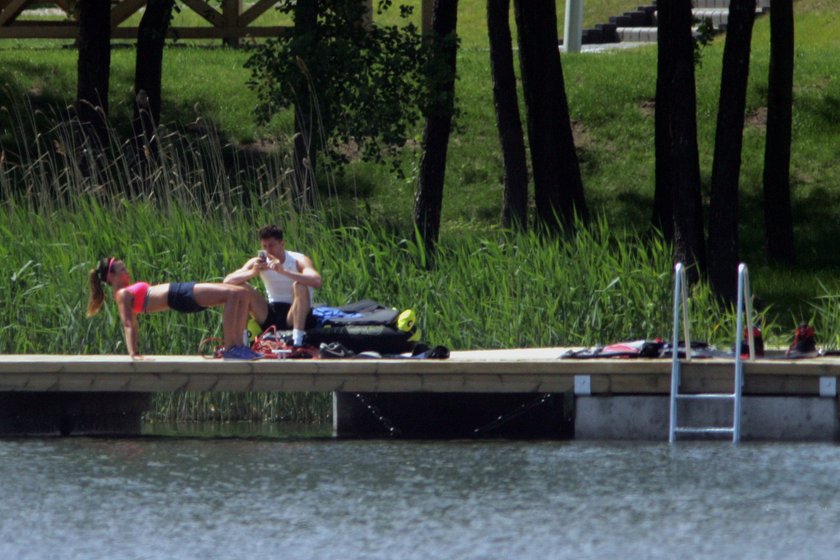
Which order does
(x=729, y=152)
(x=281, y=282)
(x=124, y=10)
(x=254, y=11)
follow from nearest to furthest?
(x=281, y=282), (x=729, y=152), (x=124, y=10), (x=254, y=11)

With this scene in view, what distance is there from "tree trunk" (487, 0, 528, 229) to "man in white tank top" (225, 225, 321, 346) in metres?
6.68

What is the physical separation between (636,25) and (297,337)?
21912 mm

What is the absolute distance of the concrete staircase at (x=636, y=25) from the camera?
31516 mm

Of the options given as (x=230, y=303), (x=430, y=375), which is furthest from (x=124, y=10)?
(x=430, y=375)

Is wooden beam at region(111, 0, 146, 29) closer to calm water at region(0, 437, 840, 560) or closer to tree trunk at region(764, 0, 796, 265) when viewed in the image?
tree trunk at region(764, 0, 796, 265)

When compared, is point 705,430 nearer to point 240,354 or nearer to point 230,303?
point 240,354

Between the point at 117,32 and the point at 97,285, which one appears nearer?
the point at 97,285

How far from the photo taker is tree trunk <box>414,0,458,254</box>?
17047 millimetres

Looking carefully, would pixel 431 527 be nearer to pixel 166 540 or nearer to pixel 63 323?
pixel 166 540

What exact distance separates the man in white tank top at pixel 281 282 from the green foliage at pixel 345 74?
4111 millimetres

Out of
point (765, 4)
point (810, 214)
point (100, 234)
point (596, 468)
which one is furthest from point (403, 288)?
point (765, 4)

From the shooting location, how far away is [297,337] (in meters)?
11.9

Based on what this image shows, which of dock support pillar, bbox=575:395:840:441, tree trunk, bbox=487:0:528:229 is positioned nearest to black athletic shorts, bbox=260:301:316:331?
dock support pillar, bbox=575:395:840:441

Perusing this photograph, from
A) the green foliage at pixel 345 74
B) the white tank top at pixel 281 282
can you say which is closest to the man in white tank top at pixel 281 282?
the white tank top at pixel 281 282
